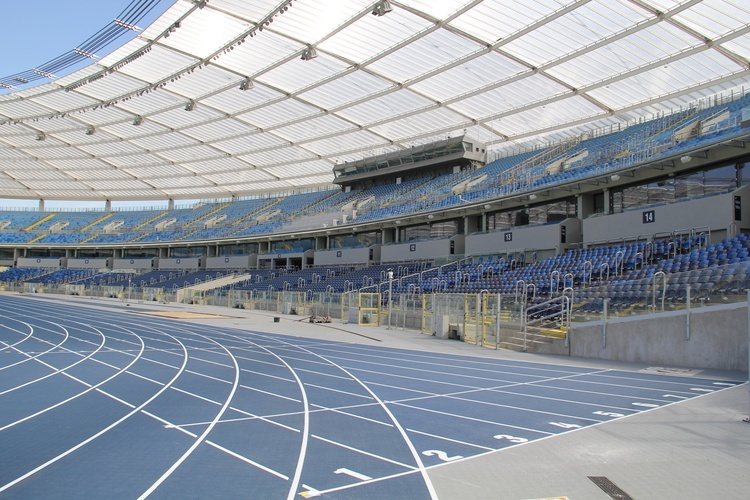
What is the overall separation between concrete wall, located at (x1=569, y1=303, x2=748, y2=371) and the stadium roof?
14984 millimetres

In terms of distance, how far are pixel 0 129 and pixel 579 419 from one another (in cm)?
5566

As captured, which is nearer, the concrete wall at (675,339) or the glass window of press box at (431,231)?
the concrete wall at (675,339)

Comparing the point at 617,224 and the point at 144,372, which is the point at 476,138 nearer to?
the point at 617,224

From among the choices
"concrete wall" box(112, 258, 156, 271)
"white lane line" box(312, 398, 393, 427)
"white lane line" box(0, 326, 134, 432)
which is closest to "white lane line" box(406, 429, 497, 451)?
"white lane line" box(312, 398, 393, 427)

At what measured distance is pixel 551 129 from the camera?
3606 centimetres

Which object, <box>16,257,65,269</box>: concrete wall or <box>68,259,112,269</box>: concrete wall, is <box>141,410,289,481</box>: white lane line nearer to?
<box>68,259,112,269</box>: concrete wall

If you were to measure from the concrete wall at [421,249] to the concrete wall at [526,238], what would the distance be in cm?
154

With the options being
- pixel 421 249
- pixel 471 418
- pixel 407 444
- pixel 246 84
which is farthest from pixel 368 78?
pixel 407 444

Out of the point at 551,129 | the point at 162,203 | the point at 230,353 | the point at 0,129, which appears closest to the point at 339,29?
the point at 551,129

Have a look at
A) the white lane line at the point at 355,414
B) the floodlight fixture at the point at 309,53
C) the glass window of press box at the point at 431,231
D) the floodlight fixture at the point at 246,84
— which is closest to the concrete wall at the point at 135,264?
the glass window of press box at the point at 431,231

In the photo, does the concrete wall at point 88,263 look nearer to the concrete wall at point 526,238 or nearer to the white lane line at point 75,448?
the concrete wall at point 526,238

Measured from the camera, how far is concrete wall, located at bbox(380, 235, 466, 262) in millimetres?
36000

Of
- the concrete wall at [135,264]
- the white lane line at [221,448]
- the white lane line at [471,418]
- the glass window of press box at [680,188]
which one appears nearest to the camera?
the white lane line at [221,448]

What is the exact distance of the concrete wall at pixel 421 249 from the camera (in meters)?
36.0
